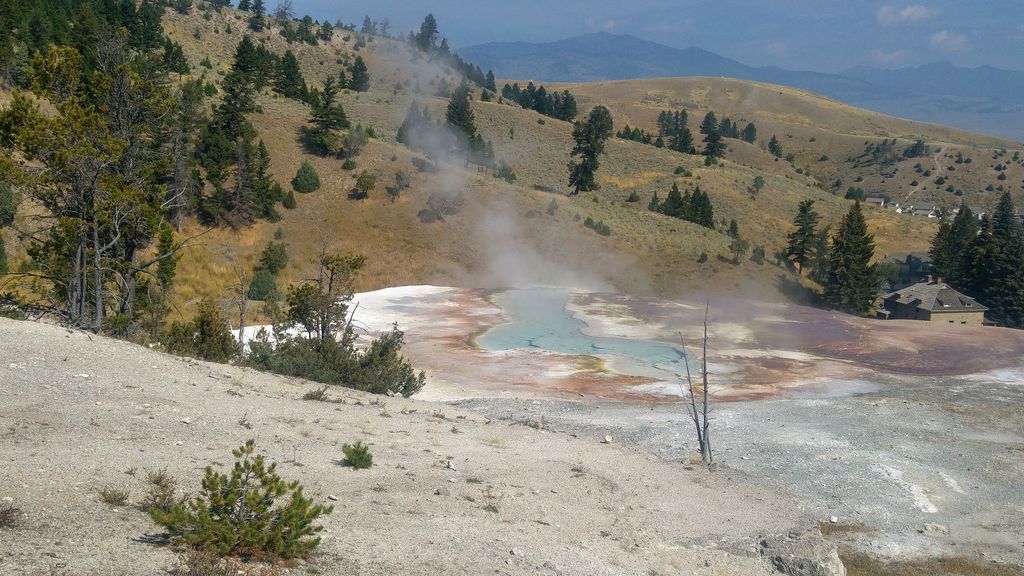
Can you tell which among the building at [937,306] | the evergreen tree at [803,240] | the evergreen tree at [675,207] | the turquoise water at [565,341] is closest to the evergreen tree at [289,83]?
the evergreen tree at [675,207]

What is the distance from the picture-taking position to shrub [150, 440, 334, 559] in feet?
22.9

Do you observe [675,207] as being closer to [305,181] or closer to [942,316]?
[942,316]

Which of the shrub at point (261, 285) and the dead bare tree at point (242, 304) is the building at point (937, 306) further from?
the dead bare tree at point (242, 304)

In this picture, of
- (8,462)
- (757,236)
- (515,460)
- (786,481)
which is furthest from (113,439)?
(757,236)

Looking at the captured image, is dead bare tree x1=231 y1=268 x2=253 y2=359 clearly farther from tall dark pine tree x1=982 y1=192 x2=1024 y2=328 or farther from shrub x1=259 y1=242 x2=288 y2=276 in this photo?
tall dark pine tree x1=982 y1=192 x2=1024 y2=328

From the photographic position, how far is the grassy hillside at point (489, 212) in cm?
4684

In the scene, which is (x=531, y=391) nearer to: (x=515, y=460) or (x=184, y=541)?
(x=515, y=460)

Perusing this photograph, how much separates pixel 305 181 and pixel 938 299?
41.6 m

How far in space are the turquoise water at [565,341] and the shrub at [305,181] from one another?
1876cm

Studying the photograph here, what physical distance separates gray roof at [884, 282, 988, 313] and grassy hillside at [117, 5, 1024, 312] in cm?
864

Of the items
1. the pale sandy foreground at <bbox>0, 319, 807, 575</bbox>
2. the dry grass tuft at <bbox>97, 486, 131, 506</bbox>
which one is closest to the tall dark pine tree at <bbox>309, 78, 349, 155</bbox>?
the pale sandy foreground at <bbox>0, 319, 807, 575</bbox>

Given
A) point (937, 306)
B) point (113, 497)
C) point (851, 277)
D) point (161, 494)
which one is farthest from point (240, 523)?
point (851, 277)

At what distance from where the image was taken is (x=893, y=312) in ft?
170

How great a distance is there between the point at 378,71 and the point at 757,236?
47.4 metres
